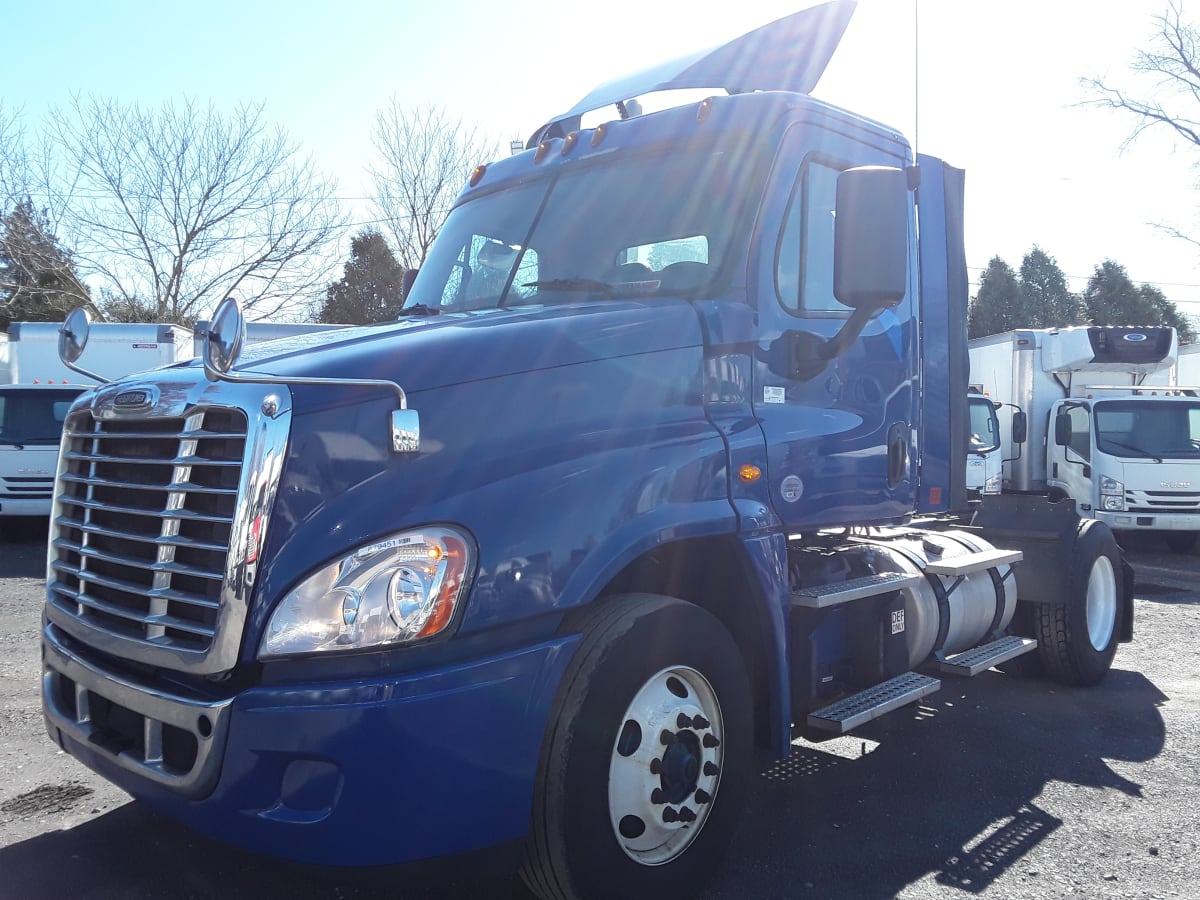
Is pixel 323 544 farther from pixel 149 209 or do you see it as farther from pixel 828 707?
pixel 149 209

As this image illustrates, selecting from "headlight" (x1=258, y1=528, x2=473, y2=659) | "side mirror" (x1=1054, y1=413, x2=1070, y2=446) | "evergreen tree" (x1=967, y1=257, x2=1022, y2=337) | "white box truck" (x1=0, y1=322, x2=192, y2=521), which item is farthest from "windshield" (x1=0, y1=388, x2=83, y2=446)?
"evergreen tree" (x1=967, y1=257, x2=1022, y2=337)

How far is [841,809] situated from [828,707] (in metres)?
0.54

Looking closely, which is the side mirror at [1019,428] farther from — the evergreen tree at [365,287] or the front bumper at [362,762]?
the evergreen tree at [365,287]

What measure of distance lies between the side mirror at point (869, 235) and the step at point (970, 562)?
209 centimetres

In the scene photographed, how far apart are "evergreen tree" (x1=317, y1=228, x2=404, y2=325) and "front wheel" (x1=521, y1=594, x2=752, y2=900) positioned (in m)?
29.2

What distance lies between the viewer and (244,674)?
274 cm

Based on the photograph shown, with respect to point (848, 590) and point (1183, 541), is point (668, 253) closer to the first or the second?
point (848, 590)

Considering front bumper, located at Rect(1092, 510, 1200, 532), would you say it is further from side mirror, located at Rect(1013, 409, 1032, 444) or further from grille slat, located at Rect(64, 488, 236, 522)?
grille slat, located at Rect(64, 488, 236, 522)

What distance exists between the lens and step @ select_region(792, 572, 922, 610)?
13.0 feet

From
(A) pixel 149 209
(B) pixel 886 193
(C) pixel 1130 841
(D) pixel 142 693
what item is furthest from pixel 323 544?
(A) pixel 149 209

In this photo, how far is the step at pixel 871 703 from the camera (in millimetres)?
4039

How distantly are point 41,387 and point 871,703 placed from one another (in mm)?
14033

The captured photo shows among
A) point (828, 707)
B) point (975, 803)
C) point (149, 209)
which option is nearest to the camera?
point (828, 707)

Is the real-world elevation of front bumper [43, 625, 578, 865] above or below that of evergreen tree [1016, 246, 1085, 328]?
below
